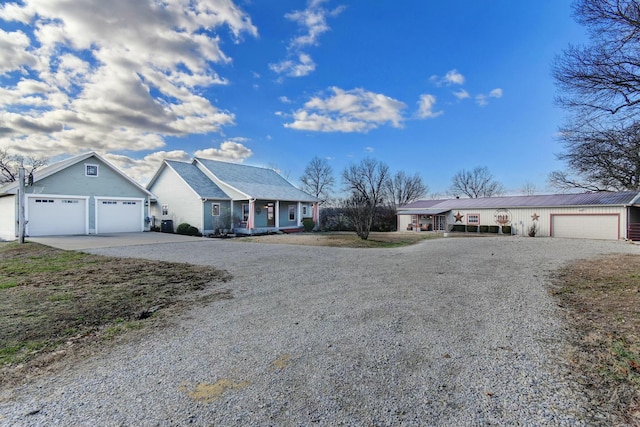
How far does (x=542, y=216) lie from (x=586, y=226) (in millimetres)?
2761

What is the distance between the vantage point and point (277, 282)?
7.12m

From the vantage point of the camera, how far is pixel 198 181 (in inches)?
933

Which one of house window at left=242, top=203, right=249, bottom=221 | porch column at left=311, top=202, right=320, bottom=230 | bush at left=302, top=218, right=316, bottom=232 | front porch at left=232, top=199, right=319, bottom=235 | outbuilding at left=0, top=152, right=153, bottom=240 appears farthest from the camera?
porch column at left=311, top=202, right=320, bottom=230

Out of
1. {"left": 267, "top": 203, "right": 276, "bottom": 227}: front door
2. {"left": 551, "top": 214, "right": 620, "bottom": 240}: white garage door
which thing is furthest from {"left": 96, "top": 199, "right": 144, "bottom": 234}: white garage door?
{"left": 551, "top": 214, "right": 620, "bottom": 240}: white garage door

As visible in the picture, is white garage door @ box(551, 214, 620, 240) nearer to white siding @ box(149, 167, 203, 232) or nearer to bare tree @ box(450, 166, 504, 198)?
white siding @ box(149, 167, 203, 232)

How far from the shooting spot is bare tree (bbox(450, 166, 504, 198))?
171ft

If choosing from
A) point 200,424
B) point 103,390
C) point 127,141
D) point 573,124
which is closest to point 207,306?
point 103,390

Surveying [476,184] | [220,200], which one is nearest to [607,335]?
[220,200]

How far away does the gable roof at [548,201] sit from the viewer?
21719 mm

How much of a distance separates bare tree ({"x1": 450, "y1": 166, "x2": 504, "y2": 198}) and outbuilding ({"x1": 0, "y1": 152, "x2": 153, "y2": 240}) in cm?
4916

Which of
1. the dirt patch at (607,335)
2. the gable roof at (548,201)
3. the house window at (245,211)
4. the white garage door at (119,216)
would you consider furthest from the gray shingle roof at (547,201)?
the white garage door at (119,216)

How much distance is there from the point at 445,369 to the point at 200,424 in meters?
2.25

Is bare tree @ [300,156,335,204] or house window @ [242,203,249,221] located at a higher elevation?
bare tree @ [300,156,335,204]

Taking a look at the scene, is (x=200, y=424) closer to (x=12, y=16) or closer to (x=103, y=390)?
(x=103, y=390)
